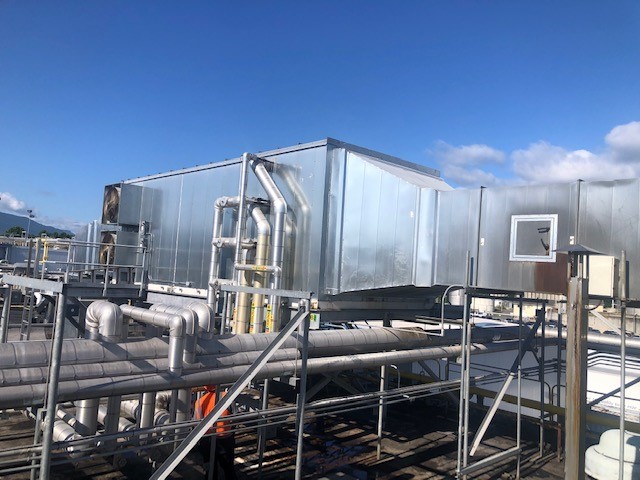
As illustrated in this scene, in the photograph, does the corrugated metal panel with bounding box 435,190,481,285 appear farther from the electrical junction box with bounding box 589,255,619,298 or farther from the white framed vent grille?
the electrical junction box with bounding box 589,255,619,298

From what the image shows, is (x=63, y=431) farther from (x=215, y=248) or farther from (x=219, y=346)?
(x=215, y=248)

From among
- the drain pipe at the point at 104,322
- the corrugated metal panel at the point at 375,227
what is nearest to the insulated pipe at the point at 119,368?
the drain pipe at the point at 104,322

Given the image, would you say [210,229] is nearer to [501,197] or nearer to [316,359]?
[316,359]

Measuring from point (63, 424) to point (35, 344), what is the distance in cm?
327

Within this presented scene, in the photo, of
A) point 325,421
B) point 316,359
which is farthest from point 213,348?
point 325,421

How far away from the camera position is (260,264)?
1013 centimetres

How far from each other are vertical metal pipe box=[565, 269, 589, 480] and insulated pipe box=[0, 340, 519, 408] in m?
2.77

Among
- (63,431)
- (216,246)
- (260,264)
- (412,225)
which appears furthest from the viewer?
(216,246)

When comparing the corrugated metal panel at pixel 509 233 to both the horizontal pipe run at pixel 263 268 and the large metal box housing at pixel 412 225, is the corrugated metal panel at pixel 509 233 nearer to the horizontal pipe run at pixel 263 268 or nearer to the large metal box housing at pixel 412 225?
the large metal box housing at pixel 412 225

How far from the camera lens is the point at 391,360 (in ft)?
26.2

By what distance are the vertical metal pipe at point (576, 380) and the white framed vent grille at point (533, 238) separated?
181cm

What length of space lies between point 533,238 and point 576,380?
264cm

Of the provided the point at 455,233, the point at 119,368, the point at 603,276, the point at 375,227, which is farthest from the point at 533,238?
the point at 119,368

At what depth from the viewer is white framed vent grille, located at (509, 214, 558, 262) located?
7652 mm
